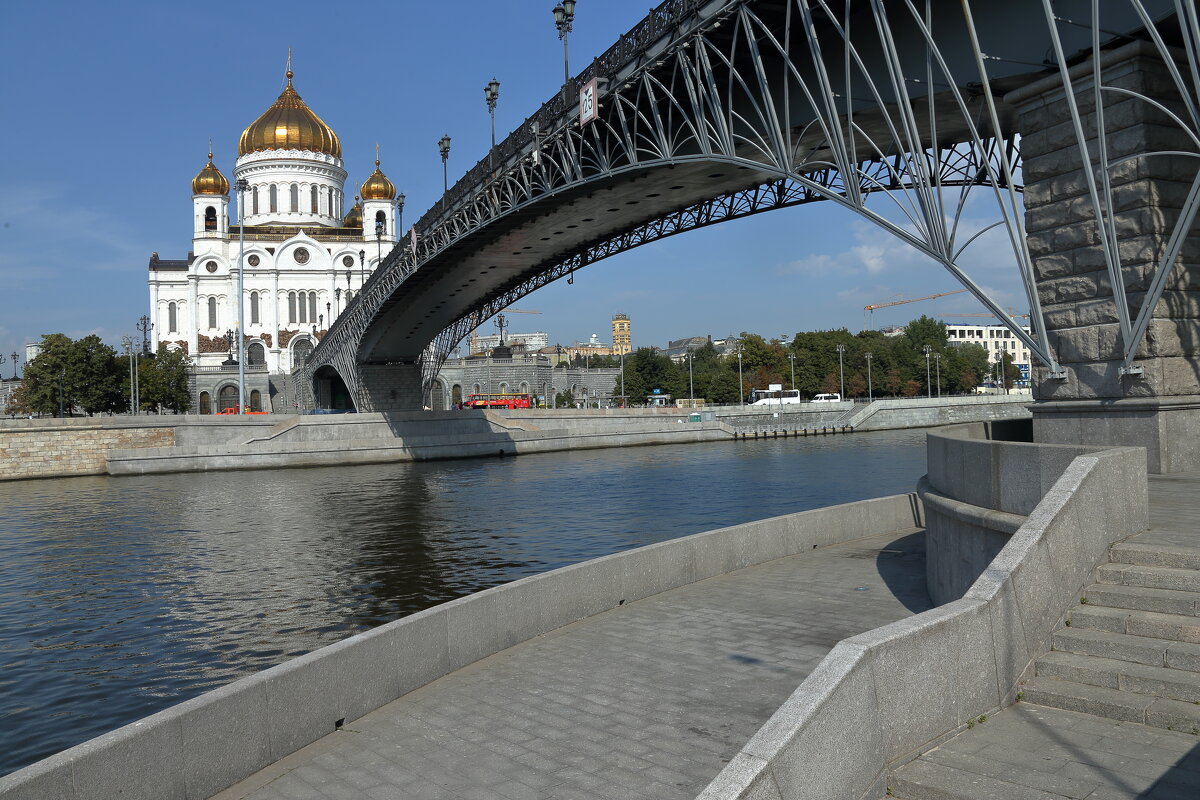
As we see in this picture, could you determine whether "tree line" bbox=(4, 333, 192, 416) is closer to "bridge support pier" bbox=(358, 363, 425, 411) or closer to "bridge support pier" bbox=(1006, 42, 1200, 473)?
"bridge support pier" bbox=(358, 363, 425, 411)

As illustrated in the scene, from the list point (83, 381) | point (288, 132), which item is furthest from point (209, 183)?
point (83, 381)

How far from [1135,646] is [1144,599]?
48cm

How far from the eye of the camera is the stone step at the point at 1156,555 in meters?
5.78

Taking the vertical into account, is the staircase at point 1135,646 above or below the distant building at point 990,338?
below

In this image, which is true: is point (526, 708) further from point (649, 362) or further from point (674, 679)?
point (649, 362)

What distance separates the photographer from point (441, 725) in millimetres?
6219

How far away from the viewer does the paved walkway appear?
5316 mm

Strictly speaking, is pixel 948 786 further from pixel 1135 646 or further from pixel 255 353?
pixel 255 353

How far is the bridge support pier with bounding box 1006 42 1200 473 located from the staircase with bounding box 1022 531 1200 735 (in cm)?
420

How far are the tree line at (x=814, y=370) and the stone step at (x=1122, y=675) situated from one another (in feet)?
294

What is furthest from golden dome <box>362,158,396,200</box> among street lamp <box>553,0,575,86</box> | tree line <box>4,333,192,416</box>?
street lamp <box>553,0,575,86</box>

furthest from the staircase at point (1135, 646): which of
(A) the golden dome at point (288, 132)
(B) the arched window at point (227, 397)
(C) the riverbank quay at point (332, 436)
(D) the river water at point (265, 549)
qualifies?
(A) the golden dome at point (288, 132)

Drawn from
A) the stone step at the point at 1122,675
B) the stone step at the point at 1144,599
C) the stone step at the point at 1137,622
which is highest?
the stone step at the point at 1144,599

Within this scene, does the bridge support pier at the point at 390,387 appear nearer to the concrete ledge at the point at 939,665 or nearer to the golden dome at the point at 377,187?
the golden dome at the point at 377,187
